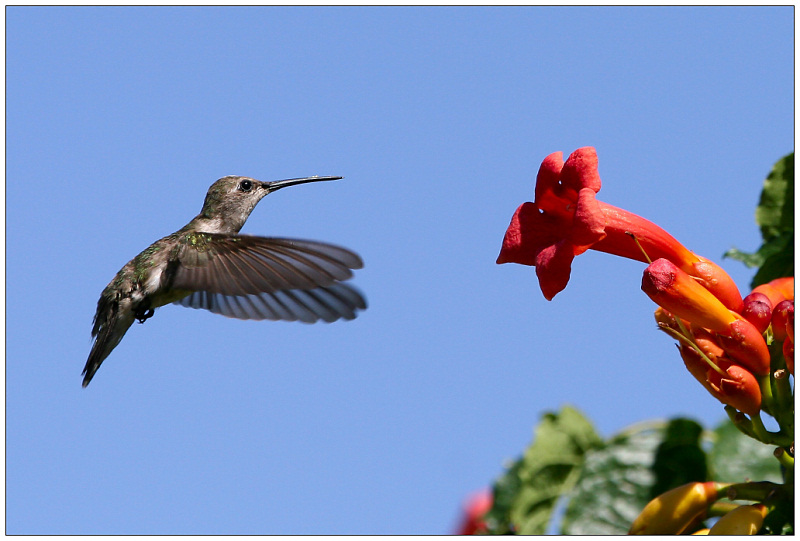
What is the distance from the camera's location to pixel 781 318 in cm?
289

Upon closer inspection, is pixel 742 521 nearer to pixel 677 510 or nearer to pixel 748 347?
pixel 677 510

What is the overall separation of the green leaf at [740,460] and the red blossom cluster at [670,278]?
41.4 inches

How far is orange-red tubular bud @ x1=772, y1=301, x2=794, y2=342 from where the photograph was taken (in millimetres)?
2875

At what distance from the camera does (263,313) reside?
5.04m

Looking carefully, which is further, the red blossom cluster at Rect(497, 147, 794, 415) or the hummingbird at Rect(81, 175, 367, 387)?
the hummingbird at Rect(81, 175, 367, 387)

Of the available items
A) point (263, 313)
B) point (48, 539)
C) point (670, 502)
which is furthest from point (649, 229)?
point (48, 539)

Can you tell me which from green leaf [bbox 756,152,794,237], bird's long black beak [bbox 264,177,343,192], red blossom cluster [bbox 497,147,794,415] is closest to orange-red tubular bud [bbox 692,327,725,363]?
red blossom cluster [bbox 497,147,794,415]

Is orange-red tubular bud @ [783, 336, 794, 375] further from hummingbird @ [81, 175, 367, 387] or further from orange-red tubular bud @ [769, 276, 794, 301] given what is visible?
hummingbird @ [81, 175, 367, 387]

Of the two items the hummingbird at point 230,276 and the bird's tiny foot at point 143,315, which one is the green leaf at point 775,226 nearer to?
the hummingbird at point 230,276

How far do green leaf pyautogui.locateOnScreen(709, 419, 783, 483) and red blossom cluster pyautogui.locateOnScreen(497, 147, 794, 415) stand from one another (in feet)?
3.45

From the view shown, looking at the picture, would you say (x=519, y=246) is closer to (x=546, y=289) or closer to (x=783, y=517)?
(x=546, y=289)

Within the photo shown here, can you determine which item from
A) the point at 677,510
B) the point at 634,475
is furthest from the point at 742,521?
the point at 634,475

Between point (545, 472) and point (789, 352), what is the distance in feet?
6.73

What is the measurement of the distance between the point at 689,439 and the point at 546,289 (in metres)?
1.73
